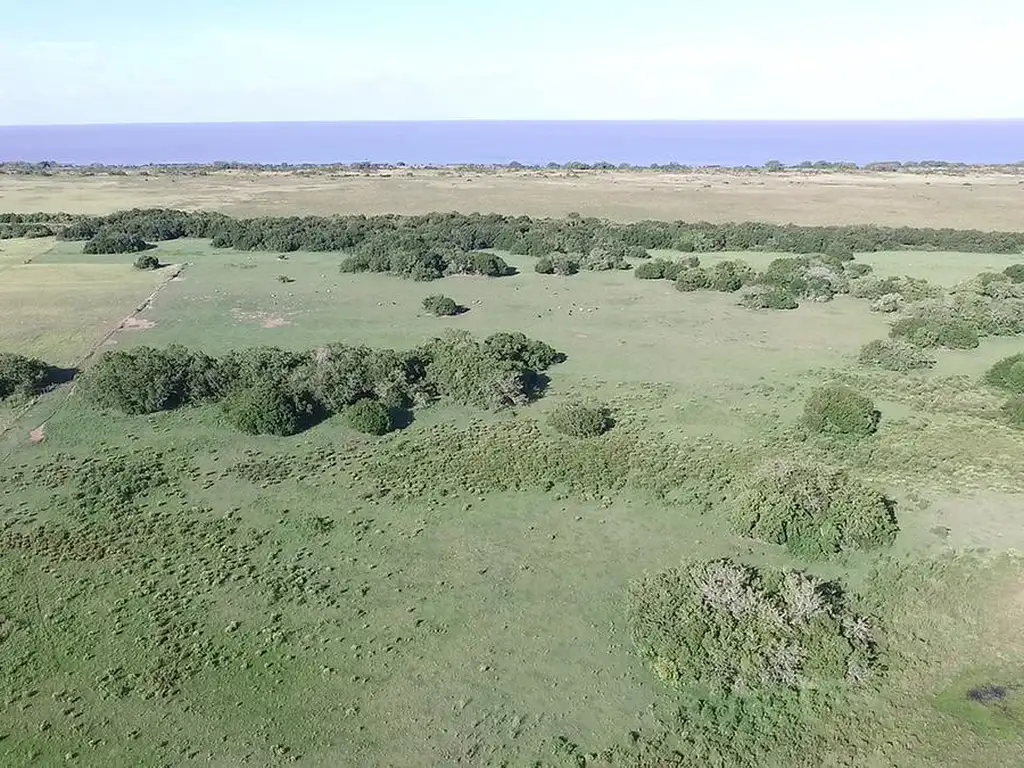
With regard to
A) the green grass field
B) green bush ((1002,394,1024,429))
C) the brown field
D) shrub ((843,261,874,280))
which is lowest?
the green grass field

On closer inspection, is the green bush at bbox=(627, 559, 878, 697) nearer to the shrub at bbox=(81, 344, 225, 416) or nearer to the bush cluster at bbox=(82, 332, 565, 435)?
the bush cluster at bbox=(82, 332, 565, 435)

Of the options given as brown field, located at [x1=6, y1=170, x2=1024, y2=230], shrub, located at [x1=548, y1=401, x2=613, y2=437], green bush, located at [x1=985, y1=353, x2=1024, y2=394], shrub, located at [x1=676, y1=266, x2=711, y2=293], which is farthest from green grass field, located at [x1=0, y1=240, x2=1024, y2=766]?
brown field, located at [x1=6, y1=170, x2=1024, y2=230]

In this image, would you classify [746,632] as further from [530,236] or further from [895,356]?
[530,236]

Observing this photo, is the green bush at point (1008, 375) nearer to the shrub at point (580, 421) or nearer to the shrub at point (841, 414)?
the shrub at point (841, 414)

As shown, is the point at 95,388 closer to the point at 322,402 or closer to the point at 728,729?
the point at 322,402

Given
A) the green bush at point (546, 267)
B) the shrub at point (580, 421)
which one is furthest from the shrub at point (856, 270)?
the shrub at point (580, 421)

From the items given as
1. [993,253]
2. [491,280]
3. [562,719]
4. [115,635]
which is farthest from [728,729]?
[993,253]

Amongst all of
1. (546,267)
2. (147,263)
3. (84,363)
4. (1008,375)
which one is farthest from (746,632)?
(147,263)
